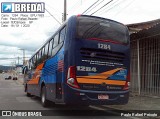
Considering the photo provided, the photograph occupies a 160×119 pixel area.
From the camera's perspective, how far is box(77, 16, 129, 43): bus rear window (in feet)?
39.5

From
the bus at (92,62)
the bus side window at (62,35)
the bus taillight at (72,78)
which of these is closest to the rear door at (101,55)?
the bus at (92,62)

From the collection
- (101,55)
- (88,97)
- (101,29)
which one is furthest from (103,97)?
(101,29)

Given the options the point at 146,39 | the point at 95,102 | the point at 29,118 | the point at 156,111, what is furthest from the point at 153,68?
the point at 29,118

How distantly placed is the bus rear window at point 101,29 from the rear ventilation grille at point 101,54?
1.53 ft

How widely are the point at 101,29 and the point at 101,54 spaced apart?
3.00 feet

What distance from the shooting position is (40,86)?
1695 cm

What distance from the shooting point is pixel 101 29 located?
1234 cm

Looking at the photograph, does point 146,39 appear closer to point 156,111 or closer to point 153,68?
point 153,68

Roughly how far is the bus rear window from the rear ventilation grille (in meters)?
0.47

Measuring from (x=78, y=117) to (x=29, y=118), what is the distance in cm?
174

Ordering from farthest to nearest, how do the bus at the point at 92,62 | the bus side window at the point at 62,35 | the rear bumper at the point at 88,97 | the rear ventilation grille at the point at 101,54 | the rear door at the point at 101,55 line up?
the bus side window at the point at 62,35
the rear ventilation grille at the point at 101,54
the rear door at the point at 101,55
the bus at the point at 92,62
the rear bumper at the point at 88,97

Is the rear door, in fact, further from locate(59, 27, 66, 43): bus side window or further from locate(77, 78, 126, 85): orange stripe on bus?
locate(59, 27, 66, 43): bus side window

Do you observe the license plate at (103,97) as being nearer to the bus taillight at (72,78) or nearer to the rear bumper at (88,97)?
the rear bumper at (88,97)

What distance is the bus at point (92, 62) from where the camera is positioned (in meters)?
11.7
